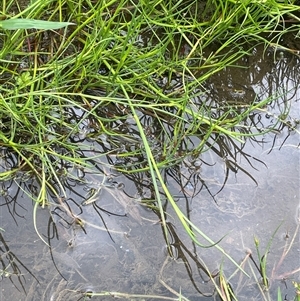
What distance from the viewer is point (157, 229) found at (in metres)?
0.99

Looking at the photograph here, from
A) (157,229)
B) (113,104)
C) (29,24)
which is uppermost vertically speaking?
(29,24)

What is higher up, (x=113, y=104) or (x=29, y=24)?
(x=29, y=24)

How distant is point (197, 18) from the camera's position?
1.33 metres

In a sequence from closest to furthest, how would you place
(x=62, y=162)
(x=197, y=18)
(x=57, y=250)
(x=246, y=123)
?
(x=57, y=250) < (x=62, y=162) < (x=246, y=123) < (x=197, y=18)

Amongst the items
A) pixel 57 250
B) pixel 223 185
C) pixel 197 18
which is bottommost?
pixel 57 250

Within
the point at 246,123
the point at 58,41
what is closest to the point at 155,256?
the point at 246,123

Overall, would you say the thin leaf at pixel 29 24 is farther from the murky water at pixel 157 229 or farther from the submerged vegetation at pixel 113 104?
the murky water at pixel 157 229

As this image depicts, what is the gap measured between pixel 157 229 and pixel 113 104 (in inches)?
14.2

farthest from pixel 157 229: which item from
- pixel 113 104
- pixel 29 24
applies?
pixel 29 24

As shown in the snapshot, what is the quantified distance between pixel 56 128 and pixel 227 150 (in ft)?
1.41

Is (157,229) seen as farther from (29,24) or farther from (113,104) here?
(29,24)

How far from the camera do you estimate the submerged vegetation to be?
103cm

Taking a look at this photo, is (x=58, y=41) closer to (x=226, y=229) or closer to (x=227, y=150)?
(x=227, y=150)

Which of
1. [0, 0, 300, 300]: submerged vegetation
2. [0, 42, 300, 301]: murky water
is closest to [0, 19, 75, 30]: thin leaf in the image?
[0, 0, 300, 300]: submerged vegetation
